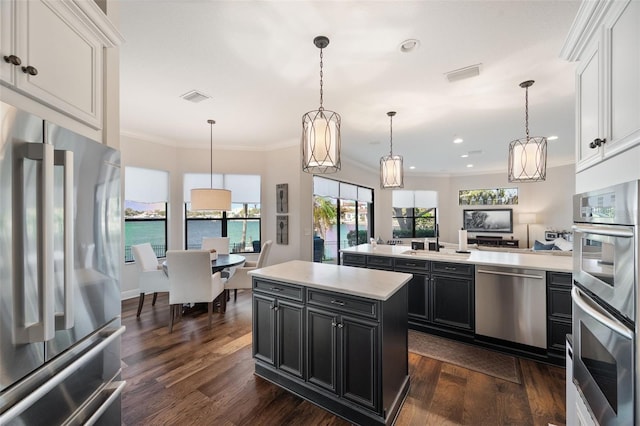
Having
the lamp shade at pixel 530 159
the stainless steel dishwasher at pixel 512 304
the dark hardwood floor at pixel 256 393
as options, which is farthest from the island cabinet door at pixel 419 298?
the lamp shade at pixel 530 159

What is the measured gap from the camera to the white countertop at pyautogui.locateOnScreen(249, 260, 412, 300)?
6.11 feet

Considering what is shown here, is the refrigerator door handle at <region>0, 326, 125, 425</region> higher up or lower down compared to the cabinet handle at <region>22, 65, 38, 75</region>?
lower down

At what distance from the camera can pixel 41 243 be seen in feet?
2.92

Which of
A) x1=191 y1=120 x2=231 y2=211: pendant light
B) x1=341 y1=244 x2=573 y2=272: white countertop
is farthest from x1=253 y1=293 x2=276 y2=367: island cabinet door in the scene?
x1=191 y1=120 x2=231 y2=211: pendant light

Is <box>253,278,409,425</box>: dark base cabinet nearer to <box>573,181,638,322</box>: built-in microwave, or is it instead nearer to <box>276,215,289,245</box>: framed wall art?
<box>573,181,638,322</box>: built-in microwave

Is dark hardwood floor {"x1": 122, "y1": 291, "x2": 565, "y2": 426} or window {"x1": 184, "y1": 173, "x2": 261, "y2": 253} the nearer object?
dark hardwood floor {"x1": 122, "y1": 291, "x2": 565, "y2": 426}

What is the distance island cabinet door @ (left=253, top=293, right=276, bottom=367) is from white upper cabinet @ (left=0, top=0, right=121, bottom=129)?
170 cm

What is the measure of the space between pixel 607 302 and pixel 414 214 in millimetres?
8615

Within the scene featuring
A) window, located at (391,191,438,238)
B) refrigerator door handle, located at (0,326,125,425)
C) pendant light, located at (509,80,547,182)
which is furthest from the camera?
window, located at (391,191,438,238)

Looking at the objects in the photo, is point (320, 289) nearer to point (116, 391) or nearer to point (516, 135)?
point (116, 391)

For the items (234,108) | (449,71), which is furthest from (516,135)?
(234,108)

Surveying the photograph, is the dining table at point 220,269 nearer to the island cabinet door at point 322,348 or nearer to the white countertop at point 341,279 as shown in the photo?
the white countertop at point 341,279

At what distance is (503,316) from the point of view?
2.86 m

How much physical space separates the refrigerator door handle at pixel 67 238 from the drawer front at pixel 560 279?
358 centimetres
